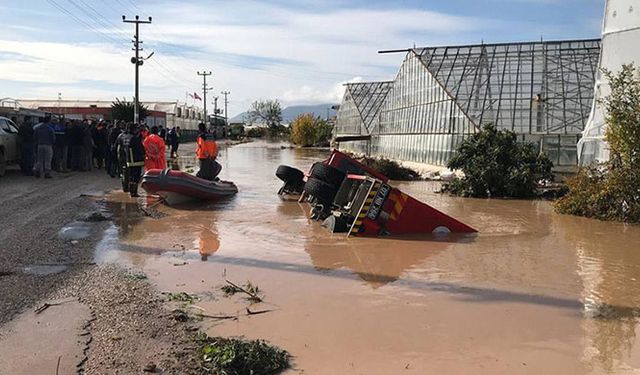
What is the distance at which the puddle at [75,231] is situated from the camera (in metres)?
9.95

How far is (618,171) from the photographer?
1446 centimetres

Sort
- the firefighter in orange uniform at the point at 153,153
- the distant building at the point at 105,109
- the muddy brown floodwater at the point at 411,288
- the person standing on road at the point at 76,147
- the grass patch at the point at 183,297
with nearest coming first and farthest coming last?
the muddy brown floodwater at the point at 411,288 → the grass patch at the point at 183,297 → the firefighter in orange uniform at the point at 153,153 → the person standing on road at the point at 76,147 → the distant building at the point at 105,109

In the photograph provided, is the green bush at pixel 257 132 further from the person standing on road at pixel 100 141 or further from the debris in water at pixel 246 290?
the debris in water at pixel 246 290

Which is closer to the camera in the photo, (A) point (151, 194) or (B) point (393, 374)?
(B) point (393, 374)

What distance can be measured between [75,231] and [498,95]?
22.1 meters

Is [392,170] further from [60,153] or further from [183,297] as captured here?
[183,297]

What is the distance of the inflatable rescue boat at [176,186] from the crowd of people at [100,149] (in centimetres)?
121

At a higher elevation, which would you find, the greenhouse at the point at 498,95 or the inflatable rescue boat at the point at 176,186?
the greenhouse at the point at 498,95

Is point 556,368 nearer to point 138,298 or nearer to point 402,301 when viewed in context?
point 402,301

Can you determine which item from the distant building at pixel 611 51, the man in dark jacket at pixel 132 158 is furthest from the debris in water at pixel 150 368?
the distant building at pixel 611 51

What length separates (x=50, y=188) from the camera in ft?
51.5

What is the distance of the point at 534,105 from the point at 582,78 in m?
3.05

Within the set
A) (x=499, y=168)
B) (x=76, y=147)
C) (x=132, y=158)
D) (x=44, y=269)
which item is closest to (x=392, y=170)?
(x=499, y=168)

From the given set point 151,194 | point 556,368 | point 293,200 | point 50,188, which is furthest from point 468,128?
point 556,368
